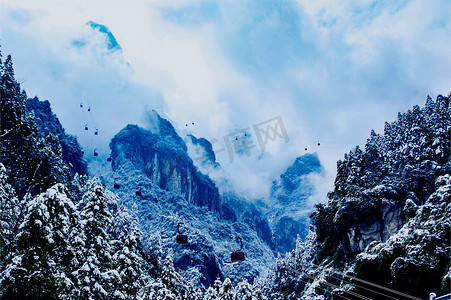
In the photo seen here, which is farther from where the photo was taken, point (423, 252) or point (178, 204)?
point (178, 204)

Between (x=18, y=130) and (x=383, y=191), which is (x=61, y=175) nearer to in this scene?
(x=18, y=130)

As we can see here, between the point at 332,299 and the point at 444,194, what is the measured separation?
17707 mm

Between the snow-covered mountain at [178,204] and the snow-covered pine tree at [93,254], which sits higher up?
the snow-covered mountain at [178,204]

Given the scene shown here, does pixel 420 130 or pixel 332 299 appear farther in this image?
pixel 420 130

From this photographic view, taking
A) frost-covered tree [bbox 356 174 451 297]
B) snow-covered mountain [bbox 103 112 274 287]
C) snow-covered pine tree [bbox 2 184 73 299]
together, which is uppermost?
snow-covered mountain [bbox 103 112 274 287]

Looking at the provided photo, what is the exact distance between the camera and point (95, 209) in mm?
22922

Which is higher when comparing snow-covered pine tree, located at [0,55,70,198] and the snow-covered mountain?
the snow-covered mountain

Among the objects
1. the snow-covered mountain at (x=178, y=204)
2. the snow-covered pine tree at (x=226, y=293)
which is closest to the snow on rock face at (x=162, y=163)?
the snow-covered mountain at (x=178, y=204)

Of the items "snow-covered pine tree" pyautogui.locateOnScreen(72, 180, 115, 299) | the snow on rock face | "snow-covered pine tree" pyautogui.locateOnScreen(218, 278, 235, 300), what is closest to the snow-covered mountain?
the snow on rock face

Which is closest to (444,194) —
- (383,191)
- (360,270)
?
(360,270)

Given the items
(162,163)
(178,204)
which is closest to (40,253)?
(178,204)

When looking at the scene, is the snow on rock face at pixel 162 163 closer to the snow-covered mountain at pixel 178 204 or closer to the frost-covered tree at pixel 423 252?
the snow-covered mountain at pixel 178 204

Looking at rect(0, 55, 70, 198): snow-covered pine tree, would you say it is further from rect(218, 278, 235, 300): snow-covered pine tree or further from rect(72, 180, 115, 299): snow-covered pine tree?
rect(218, 278, 235, 300): snow-covered pine tree

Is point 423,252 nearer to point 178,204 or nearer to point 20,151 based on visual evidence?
point 20,151
